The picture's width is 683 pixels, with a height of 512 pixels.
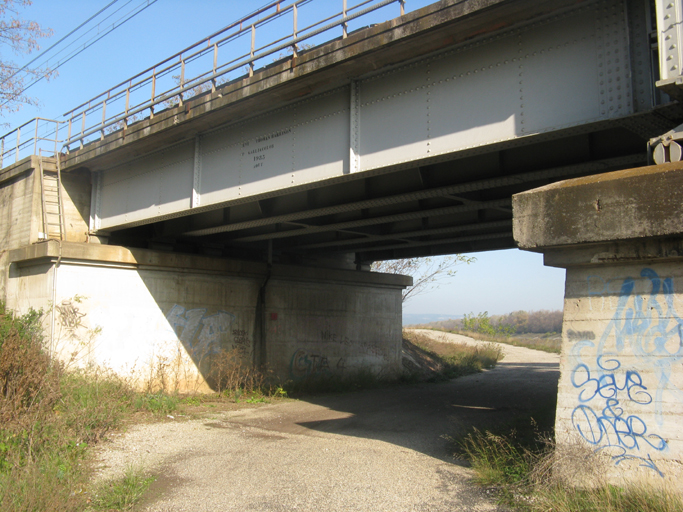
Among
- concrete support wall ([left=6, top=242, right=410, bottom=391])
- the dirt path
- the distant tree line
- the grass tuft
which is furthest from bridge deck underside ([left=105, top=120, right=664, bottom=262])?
the distant tree line

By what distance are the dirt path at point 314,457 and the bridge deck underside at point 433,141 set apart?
4.34 metres

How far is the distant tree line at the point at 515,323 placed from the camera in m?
50.8

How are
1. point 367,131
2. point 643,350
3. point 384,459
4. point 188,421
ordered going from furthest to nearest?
point 188,421, point 367,131, point 384,459, point 643,350

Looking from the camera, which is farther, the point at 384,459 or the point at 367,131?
the point at 367,131

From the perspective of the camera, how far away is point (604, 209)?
5219 mm

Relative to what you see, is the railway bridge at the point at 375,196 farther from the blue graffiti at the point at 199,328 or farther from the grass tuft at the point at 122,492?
the grass tuft at the point at 122,492

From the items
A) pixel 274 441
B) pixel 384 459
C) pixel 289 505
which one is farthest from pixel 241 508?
pixel 274 441

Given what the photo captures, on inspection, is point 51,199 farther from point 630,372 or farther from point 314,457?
point 630,372

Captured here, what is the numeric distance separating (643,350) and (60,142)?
15.0 meters

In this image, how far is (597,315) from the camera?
5406 millimetres

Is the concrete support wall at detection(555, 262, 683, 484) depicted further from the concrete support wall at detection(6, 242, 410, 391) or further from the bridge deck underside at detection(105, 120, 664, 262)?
the concrete support wall at detection(6, 242, 410, 391)

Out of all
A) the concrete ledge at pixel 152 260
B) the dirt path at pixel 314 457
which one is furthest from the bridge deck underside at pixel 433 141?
the dirt path at pixel 314 457

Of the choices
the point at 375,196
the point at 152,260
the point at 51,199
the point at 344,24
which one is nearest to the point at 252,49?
the point at 344,24

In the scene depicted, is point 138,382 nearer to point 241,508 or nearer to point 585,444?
point 241,508
